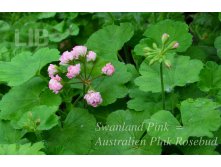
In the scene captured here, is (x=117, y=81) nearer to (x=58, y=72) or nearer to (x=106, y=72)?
(x=106, y=72)

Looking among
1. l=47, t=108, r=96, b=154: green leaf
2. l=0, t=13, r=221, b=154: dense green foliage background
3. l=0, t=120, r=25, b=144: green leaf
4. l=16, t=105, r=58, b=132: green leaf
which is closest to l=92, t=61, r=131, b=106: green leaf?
l=0, t=13, r=221, b=154: dense green foliage background

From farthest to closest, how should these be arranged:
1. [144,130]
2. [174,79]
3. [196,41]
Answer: [196,41]
[174,79]
[144,130]

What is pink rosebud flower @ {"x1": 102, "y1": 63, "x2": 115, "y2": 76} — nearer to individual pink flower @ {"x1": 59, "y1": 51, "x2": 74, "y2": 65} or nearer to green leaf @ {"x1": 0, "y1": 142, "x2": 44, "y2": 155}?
individual pink flower @ {"x1": 59, "y1": 51, "x2": 74, "y2": 65}

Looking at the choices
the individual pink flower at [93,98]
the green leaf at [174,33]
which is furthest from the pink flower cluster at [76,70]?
the green leaf at [174,33]

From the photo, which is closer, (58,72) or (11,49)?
(58,72)

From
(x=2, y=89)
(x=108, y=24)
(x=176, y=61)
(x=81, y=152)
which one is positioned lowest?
(x=81, y=152)

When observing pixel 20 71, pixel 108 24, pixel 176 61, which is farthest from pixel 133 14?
pixel 20 71

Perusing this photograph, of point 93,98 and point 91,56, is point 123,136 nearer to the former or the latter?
point 93,98
